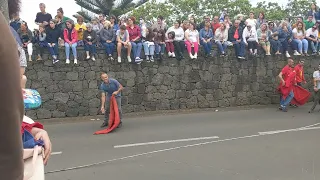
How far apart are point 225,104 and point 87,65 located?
18.8ft

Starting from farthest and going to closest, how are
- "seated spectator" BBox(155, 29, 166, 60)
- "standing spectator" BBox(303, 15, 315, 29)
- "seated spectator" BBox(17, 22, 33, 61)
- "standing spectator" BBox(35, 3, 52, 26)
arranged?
"standing spectator" BBox(303, 15, 315, 29)
"seated spectator" BBox(155, 29, 166, 60)
"standing spectator" BBox(35, 3, 52, 26)
"seated spectator" BBox(17, 22, 33, 61)

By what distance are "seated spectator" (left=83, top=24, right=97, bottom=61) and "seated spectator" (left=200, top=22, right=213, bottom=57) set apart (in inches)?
161

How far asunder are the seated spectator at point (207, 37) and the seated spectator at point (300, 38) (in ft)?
12.6

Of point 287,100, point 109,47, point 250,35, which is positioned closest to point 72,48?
point 109,47

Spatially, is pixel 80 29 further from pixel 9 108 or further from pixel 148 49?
pixel 9 108

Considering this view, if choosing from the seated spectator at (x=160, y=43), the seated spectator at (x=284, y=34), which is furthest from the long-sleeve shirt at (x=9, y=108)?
the seated spectator at (x=284, y=34)

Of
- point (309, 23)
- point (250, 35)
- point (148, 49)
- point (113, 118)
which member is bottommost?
point (113, 118)

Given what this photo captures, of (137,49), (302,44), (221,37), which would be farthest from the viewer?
(302,44)

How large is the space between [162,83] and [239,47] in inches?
135

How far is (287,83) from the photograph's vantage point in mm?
14562

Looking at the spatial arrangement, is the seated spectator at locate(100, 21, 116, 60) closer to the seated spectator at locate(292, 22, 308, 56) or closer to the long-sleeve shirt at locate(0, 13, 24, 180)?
the seated spectator at locate(292, 22, 308, 56)

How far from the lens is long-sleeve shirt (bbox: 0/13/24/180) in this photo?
1077mm

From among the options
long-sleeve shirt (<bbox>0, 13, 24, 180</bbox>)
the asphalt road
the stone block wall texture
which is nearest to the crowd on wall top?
the stone block wall texture

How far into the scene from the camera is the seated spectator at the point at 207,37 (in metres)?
14.6
